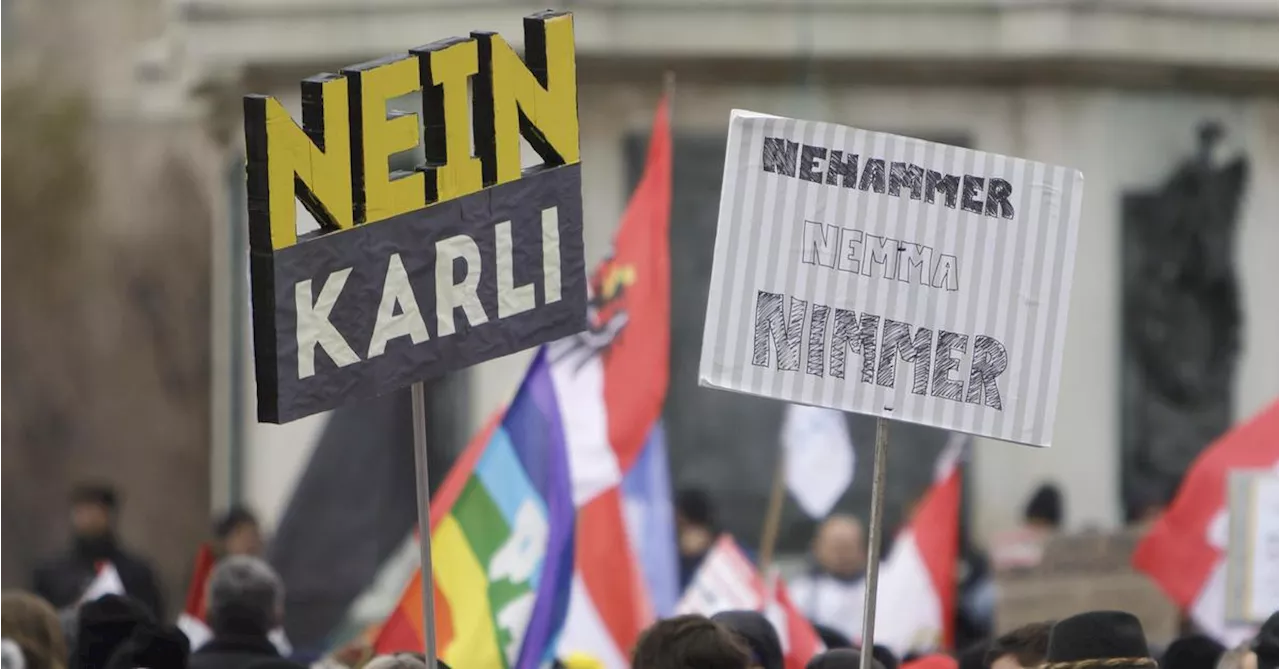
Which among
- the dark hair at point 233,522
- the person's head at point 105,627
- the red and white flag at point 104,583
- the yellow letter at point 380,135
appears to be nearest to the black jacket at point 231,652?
the person's head at point 105,627

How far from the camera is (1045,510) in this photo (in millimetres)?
14461

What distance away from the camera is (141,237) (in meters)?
22.1

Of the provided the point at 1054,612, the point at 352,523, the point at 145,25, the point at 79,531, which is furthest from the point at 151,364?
the point at 1054,612

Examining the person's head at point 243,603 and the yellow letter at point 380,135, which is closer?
the yellow letter at point 380,135

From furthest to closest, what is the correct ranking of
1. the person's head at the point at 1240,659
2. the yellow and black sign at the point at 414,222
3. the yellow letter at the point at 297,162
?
1. the person's head at the point at 1240,659
2. the yellow and black sign at the point at 414,222
3. the yellow letter at the point at 297,162

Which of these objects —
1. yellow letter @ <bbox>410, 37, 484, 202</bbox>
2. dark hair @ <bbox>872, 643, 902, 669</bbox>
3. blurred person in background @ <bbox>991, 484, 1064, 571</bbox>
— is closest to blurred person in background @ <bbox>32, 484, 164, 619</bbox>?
blurred person in background @ <bbox>991, 484, 1064, 571</bbox>

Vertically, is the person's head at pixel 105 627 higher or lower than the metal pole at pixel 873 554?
lower

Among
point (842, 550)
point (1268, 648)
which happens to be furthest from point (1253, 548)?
point (1268, 648)

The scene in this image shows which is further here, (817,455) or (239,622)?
(817,455)

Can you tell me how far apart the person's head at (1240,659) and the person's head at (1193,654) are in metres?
0.40

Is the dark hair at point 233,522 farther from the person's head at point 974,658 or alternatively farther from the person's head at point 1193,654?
the person's head at point 1193,654

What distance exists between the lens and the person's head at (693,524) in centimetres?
1183

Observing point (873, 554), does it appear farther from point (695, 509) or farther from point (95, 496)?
point (95, 496)

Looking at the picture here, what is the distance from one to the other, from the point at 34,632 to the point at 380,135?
1470mm
